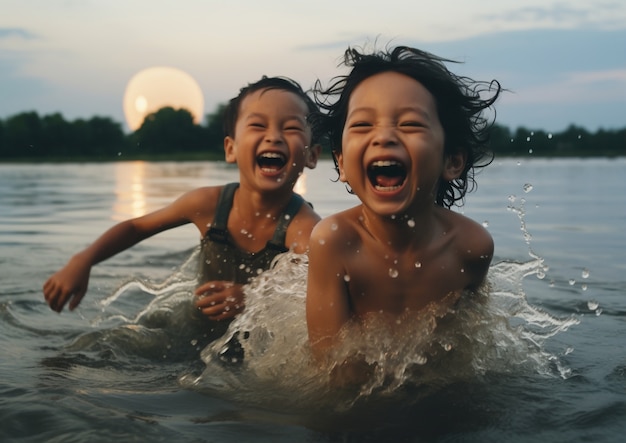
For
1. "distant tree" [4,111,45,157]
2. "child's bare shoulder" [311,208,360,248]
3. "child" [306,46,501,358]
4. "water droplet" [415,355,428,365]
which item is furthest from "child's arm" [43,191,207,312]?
"distant tree" [4,111,45,157]

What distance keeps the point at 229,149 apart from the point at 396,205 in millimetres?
2044

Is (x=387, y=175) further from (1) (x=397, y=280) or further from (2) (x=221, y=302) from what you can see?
(2) (x=221, y=302)

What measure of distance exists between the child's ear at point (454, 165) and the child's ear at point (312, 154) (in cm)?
123

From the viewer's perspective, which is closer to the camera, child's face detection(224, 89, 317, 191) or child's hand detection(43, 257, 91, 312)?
child's hand detection(43, 257, 91, 312)

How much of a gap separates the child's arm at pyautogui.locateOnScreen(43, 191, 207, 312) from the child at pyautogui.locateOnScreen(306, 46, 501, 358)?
1.51 metres

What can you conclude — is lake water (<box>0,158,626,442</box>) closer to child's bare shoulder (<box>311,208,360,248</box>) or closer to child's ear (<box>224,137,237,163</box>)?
child's bare shoulder (<box>311,208,360,248</box>)

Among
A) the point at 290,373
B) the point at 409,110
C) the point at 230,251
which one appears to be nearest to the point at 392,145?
the point at 409,110

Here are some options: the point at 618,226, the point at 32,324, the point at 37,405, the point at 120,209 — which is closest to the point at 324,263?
the point at 37,405

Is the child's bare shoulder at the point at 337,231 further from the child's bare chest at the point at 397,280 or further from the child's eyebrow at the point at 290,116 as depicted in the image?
the child's eyebrow at the point at 290,116

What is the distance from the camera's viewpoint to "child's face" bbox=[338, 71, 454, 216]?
3129mm

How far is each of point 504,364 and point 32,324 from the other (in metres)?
2.66

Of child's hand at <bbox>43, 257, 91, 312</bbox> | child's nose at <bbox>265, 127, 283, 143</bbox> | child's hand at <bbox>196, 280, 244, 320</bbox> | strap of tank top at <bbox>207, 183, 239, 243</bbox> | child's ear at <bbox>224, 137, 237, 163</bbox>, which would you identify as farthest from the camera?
child's ear at <bbox>224, 137, 237, 163</bbox>

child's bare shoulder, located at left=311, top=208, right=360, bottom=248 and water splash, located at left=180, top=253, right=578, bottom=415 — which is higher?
child's bare shoulder, located at left=311, top=208, right=360, bottom=248

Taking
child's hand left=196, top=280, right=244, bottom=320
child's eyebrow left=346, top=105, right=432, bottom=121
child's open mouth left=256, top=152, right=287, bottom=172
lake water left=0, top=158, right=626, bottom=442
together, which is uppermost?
child's eyebrow left=346, top=105, right=432, bottom=121
